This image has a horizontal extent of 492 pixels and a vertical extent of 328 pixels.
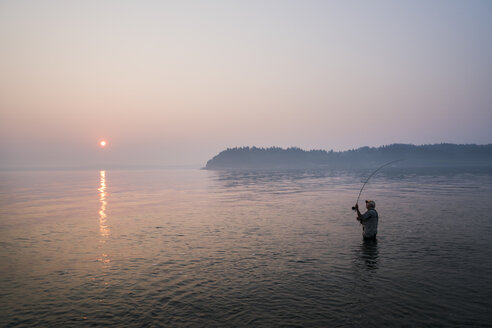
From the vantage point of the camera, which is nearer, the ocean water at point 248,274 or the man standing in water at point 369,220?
the ocean water at point 248,274

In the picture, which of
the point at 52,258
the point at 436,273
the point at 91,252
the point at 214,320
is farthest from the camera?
the point at 91,252

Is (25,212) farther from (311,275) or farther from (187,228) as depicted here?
(311,275)

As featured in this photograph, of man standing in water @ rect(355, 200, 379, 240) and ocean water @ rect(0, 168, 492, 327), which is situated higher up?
man standing in water @ rect(355, 200, 379, 240)

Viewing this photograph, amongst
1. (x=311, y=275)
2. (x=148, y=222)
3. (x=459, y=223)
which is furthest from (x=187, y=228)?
(x=459, y=223)

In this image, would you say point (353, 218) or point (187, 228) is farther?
point (353, 218)

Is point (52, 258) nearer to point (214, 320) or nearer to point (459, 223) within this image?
point (214, 320)

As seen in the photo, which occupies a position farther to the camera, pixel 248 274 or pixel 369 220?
pixel 369 220

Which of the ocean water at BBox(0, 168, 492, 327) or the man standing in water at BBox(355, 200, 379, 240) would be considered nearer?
the ocean water at BBox(0, 168, 492, 327)

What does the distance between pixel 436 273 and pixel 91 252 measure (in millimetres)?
16132

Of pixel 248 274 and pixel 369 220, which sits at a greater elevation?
pixel 369 220

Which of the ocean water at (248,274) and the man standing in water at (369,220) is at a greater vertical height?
the man standing in water at (369,220)

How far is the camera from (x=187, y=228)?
23.3 metres

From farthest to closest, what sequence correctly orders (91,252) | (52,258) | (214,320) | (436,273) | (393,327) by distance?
(91,252)
(52,258)
(436,273)
(214,320)
(393,327)

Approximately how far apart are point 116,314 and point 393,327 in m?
7.73
